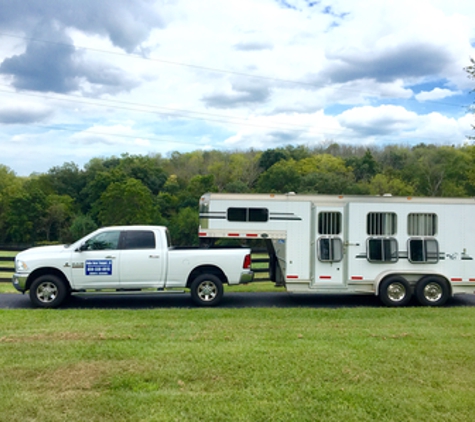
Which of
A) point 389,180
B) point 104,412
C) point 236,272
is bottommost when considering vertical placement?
point 104,412

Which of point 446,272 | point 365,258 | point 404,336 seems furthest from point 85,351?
point 446,272

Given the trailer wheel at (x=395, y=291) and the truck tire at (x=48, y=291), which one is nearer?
the truck tire at (x=48, y=291)

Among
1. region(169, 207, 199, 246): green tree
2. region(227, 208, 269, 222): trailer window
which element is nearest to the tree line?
region(169, 207, 199, 246): green tree

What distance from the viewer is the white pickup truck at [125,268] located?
1073 cm

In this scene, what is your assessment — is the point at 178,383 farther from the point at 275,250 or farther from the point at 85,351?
the point at 275,250

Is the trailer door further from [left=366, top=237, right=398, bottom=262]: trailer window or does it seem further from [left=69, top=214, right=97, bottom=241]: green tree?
[left=69, top=214, right=97, bottom=241]: green tree

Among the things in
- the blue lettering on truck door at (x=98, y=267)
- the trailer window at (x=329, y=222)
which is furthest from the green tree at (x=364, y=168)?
the blue lettering on truck door at (x=98, y=267)

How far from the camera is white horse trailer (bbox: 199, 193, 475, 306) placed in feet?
37.2

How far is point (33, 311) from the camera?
974 centimetres

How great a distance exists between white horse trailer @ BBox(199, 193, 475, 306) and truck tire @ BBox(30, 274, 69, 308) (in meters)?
3.39

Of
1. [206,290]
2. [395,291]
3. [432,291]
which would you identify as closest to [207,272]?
[206,290]

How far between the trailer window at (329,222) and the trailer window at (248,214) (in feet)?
4.24

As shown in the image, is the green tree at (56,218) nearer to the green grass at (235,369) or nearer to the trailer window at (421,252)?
Answer: the trailer window at (421,252)

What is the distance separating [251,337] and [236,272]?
4.02 m
